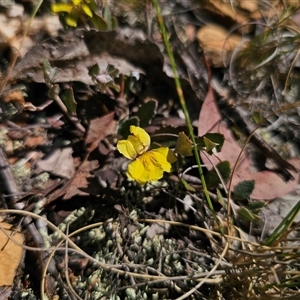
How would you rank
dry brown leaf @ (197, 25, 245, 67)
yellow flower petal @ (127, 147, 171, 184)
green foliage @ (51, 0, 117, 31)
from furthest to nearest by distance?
dry brown leaf @ (197, 25, 245, 67) < green foliage @ (51, 0, 117, 31) < yellow flower petal @ (127, 147, 171, 184)

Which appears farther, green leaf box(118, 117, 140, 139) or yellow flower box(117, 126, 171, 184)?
green leaf box(118, 117, 140, 139)

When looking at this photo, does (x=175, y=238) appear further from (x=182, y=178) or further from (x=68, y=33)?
(x=68, y=33)

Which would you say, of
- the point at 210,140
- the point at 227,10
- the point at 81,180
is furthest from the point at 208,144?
the point at 227,10

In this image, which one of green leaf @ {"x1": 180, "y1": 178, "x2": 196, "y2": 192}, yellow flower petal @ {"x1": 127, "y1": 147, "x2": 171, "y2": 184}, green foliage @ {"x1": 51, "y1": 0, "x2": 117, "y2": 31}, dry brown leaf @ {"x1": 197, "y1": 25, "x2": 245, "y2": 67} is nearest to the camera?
yellow flower petal @ {"x1": 127, "y1": 147, "x2": 171, "y2": 184}

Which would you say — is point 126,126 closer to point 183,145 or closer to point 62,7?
point 183,145

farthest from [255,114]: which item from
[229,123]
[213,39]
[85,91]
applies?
[85,91]

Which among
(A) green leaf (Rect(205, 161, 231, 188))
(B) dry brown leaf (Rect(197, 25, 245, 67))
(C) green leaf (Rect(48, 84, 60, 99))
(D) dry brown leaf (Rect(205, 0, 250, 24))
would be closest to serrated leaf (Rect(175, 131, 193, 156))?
(A) green leaf (Rect(205, 161, 231, 188))

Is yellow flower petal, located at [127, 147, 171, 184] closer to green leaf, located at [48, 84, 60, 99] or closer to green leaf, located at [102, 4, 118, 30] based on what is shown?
green leaf, located at [48, 84, 60, 99]

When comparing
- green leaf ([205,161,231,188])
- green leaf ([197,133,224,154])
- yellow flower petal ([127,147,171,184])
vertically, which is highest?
yellow flower petal ([127,147,171,184])
